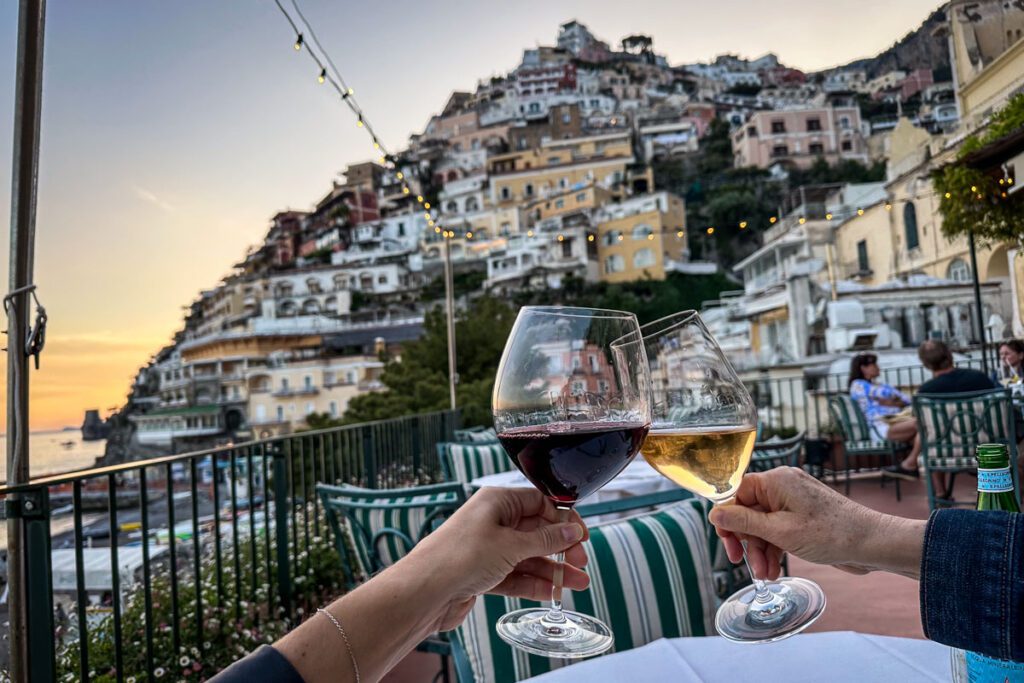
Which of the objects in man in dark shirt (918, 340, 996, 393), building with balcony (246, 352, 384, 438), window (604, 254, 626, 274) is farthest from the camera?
building with balcony (246, 352, 384, 438)

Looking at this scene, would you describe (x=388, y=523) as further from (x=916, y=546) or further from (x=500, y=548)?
(x=916, y=546)

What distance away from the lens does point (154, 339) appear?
151 feet

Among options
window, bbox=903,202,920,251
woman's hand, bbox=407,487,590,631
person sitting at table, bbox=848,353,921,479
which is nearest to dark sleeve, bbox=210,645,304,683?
woman's hand, bbox=407,487,590,631

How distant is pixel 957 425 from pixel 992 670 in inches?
154

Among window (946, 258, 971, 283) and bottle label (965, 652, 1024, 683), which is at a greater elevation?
window (946, 258, 971, 283)

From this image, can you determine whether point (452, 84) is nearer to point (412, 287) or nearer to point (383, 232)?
point (383, 232)

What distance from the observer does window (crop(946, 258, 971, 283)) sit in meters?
20.0

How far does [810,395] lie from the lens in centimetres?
880

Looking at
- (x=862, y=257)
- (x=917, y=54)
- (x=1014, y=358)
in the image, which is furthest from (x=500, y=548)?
(x=917, y=54)

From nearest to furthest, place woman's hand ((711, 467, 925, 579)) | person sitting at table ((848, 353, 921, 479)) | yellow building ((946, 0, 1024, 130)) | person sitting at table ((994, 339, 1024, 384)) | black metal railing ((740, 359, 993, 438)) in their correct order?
woman's hand ((711, 467, 925, 579)) → person sitting at table ((848, 353, 921, 479)) → person sitting at table ((994, 339, 1024, 384)) → black metal railing ((740, 359, 993, 438)) → yellow building ((946, 0, 1024, 130))

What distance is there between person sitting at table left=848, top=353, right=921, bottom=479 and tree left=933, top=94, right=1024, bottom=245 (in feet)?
4.12

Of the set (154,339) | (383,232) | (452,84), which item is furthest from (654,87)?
(154,339)

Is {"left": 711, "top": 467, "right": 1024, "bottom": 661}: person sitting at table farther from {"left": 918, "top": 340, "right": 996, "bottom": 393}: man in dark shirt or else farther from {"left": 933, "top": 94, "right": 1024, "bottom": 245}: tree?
{"left": 933, "top": 94, "right": 1024, "bottom": 245}: tree

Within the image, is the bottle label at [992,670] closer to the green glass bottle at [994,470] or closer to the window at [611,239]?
the green glass bottle at [994,470]
